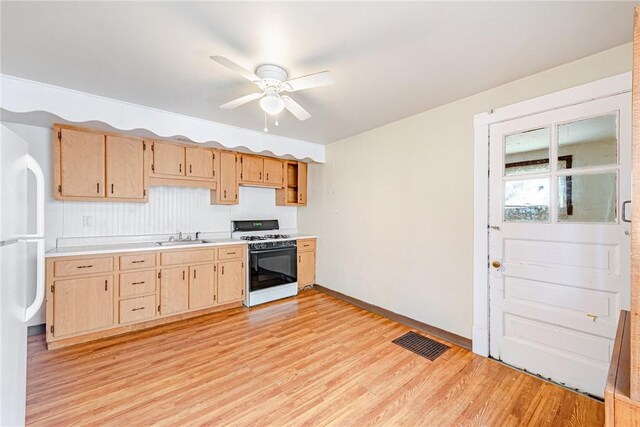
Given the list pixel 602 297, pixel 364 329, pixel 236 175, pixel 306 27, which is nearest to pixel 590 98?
pixel 602 297

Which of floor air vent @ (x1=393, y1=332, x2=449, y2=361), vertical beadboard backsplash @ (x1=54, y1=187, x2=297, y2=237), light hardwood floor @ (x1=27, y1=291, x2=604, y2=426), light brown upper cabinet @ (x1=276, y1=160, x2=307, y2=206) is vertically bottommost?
light hardwood floor @ (x1=27, y1=291, x2=604, y2=426)

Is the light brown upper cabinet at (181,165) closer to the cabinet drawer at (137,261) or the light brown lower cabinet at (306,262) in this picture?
the cabinet drawer at (137,261)

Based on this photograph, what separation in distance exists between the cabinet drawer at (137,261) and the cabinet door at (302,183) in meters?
2.45

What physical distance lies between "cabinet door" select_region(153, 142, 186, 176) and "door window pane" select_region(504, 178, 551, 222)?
3.70 meters

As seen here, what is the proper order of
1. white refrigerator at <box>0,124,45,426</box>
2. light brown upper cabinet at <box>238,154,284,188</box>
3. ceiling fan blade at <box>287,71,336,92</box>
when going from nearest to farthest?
1. white refrigerator at <box>0,124,45,426</box>
2. ceiling fan blade at <box>287,71,336,92</box>
3. light brown upper cabinet at <box>238,154,284,188</box>

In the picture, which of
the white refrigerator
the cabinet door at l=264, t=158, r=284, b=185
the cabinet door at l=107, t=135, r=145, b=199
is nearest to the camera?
the white refrigerator

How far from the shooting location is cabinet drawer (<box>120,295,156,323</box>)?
2959mm

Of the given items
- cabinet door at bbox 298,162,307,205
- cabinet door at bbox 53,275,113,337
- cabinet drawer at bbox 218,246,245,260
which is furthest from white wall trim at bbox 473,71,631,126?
cabinet door at bbox 53,275,113,337

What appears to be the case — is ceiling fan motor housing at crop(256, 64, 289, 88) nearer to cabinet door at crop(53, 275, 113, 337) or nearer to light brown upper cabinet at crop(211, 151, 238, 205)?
light brown upper cabinet at crop(211, 151, 238, 205)

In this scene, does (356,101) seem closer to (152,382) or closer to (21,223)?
(21,223)

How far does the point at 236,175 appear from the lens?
13.2 feet

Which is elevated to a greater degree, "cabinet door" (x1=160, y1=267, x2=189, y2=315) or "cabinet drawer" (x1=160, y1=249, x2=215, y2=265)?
"cabinet drawer" (x1=160, y1=249, x2=215, y2=265)

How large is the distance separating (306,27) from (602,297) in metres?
2.74

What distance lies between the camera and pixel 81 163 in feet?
9.62
